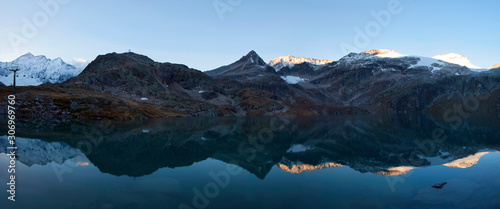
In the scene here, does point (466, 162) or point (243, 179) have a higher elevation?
point (243, 179)

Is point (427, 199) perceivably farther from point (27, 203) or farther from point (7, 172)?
point (7, 172)

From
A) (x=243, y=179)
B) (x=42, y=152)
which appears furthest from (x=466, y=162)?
(x=42, y=152)

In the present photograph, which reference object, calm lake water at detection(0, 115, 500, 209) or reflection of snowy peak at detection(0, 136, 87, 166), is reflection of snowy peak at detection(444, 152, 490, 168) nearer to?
calm lake water at detection(0, 115, 500, 209)

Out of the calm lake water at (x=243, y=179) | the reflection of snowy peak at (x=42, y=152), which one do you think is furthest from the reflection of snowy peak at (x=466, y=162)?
the reflection of snowy peak at (x=42, y=152)

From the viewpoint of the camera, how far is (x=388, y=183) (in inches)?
1078

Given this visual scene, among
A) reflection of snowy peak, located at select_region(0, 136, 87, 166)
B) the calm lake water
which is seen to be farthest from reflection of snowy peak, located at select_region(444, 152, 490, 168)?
reflection of snowy peak, located at select_region(0, 136, 87, 166)

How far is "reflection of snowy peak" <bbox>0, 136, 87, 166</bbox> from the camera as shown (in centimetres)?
3483

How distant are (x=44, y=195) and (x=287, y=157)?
32193 mm

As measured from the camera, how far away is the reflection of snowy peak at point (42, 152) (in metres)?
34.8

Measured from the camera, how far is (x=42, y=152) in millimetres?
40031

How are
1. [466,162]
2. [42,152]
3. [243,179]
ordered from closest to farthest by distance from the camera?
[243,179]
[466,162]
[42,152]

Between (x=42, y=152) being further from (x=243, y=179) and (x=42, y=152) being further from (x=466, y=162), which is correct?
(x=466, y=162)

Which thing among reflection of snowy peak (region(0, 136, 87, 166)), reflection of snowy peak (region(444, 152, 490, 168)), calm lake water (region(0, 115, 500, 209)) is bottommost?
reflection of snowy peak (region(444, 152, 490, 168))

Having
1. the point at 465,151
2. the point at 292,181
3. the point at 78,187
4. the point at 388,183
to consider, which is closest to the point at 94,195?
the point at 78,187
